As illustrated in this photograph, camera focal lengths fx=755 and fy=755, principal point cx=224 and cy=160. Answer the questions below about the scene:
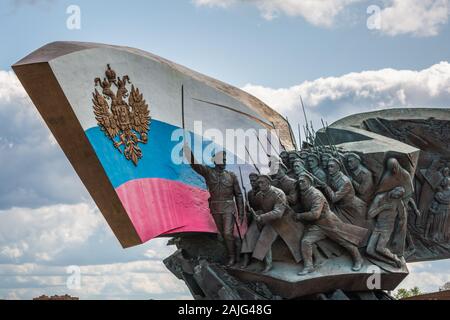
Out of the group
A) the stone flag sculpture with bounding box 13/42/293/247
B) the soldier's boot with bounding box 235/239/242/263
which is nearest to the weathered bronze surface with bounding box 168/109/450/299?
the soldier's boot with bounding box 235/239/242/263

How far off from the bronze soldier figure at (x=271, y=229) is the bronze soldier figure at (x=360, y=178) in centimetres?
138

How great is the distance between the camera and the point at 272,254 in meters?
11.7

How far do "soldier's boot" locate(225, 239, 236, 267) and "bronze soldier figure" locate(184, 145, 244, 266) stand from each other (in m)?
0.07

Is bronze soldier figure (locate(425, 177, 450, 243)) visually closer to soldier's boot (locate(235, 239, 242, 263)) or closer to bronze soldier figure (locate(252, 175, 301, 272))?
bronze soldier figure (locate(252, 175, 301, 272))

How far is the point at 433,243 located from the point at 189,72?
232 inches

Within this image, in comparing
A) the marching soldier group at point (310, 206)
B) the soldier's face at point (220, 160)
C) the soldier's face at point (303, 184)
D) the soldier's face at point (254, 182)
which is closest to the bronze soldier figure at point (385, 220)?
the marching soldier group at point (310, 206)

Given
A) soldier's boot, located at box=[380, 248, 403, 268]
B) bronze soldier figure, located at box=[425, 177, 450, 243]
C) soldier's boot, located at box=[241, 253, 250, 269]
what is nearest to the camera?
soldier's boot, located at box=[241, 253, 250, 269]

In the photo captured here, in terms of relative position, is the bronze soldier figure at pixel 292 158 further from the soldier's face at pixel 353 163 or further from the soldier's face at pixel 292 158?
the soldier's face at pixel 353 163

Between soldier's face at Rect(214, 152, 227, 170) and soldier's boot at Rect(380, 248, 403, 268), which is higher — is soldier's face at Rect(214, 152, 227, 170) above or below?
above

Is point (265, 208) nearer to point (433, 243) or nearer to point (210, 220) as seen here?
point (210, 220)

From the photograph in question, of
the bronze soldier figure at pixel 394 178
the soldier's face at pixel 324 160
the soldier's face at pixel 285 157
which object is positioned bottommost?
the bronze soldier figure at pixel 394 178

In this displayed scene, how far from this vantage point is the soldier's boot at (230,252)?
11.9 metres

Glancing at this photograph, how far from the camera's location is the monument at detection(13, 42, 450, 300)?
10.3m

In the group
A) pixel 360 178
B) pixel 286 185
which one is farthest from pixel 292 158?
pixel 360 178
